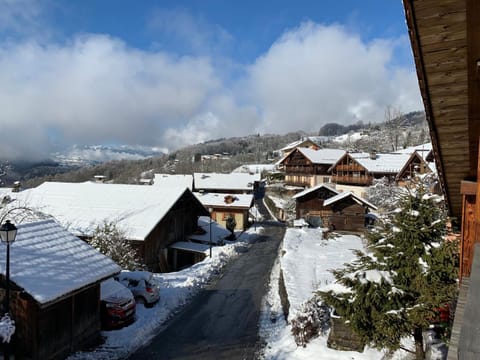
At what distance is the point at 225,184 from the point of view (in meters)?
59.4

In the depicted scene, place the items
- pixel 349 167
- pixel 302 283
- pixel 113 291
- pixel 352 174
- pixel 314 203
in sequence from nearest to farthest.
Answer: pixel 113 291
pixel 302 283
pixel 314 203
pixel 352 174
pixel 349 167

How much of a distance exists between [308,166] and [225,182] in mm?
14716

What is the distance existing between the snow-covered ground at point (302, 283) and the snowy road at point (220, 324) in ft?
1.96

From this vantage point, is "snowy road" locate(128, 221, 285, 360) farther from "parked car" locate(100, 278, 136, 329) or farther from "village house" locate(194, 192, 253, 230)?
"village house" locate(194, 192, 253, 230)

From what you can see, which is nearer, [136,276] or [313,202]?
[136,276]

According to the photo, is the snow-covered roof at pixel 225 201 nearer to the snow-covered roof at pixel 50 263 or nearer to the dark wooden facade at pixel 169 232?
the dark wooden facade at pixel 169 232

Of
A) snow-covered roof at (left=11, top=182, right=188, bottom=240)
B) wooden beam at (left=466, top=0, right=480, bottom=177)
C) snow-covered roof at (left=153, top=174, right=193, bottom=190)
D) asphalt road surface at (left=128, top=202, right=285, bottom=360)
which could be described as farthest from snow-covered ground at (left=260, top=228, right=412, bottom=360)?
snow-covered roof at (left=153, top=174, right=193, bottom=190)

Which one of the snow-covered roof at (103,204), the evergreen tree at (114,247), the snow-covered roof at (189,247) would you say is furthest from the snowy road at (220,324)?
the snow-covered roof at (103,204)

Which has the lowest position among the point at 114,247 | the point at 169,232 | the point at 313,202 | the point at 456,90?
the point at 169,232

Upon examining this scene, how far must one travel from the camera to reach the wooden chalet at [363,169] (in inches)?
1954

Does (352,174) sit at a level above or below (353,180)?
above

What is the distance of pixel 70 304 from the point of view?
12.6 m

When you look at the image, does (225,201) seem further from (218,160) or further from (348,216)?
(218,160)

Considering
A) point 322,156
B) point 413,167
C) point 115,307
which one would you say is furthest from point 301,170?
point 115,307
